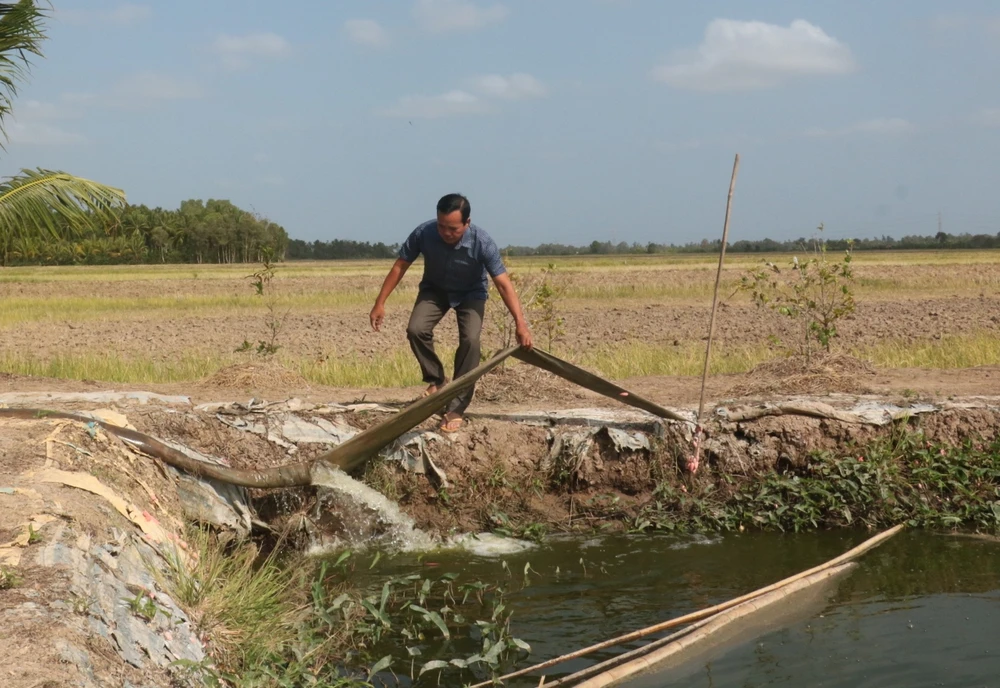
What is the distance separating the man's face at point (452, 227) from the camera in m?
6.07

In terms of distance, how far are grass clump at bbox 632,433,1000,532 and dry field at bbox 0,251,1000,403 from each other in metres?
1.35

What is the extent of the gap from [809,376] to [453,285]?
12.3 feet

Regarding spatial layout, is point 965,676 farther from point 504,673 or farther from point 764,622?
point 504,673

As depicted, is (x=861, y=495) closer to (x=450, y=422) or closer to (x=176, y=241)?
(x=450, y=422)

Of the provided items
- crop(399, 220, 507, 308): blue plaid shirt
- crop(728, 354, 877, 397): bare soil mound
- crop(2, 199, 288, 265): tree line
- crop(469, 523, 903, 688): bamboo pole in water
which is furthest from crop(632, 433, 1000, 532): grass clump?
crop(2, 199, 288, 265): tree line

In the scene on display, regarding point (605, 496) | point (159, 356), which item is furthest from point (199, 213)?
point (605, 496)

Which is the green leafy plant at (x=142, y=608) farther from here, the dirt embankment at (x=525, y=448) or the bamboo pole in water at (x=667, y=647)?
the dirt embankment at (x=525, y=448)

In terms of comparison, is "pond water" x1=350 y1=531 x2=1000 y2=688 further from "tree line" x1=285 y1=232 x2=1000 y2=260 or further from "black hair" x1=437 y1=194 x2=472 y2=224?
"tree line" x1=285 y1=232 x2=1000 y2=260

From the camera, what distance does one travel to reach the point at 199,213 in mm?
70875

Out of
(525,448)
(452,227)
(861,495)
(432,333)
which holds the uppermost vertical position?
(452,227)

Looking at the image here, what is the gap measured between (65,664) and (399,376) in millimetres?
6764

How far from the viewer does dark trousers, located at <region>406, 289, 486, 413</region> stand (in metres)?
6.62

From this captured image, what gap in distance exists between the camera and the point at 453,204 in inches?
239

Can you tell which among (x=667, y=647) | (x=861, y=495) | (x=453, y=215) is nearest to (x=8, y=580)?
(x=667, y=647)
